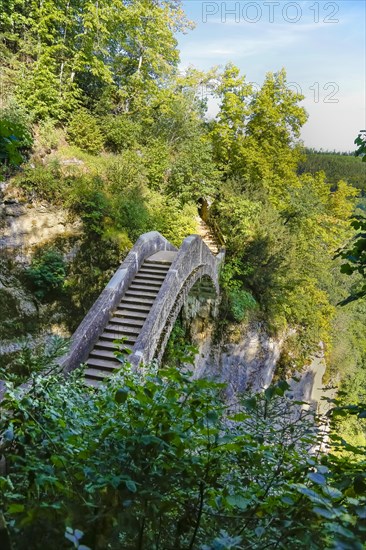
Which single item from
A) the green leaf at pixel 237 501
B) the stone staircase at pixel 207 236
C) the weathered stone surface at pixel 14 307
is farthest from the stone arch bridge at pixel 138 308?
the stone staircase at pixel 207 236

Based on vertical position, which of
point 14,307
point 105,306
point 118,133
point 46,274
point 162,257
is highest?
point 118,133

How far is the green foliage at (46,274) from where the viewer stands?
10022 millimetres

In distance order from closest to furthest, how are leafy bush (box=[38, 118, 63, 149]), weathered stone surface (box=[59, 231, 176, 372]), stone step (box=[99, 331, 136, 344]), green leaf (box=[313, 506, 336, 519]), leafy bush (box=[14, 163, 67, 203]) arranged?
green leaf (box=[313, 506, 336, 519]) → weathered stone surface (box=[59, 231, 176, 372]) → stone step (box=[99, 331, 136, 344]) → leafy bush (box=[14, 163, 67, 203]) → leafy bush (box=[38, 118, 63, 149])

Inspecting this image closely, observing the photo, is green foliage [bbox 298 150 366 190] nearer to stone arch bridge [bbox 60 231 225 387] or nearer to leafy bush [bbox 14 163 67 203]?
leafy bush [bbox 14 163 67 203]

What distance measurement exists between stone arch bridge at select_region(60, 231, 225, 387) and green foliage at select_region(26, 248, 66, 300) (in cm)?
258

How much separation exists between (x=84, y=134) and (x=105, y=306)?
9.15 meters

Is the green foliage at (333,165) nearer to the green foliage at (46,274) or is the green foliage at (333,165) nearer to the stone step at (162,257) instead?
the stone step at (162,257)

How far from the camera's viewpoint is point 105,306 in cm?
732

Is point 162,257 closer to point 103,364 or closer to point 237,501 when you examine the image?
point 103,364

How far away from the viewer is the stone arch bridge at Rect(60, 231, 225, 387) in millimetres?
6410

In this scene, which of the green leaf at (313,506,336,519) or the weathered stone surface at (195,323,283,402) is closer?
the green leaf at (313,506,336,519)

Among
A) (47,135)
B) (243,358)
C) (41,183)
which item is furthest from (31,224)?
(243,358)

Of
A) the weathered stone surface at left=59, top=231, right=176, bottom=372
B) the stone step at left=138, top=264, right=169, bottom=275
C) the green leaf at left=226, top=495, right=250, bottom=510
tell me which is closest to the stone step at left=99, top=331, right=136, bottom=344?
the weathered stone surface at left=59, top=231, right=176, bottom=372

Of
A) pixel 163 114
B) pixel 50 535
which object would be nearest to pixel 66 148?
pixel 163 114
